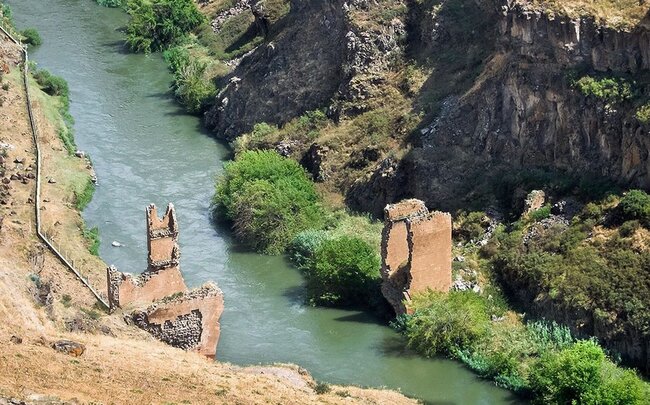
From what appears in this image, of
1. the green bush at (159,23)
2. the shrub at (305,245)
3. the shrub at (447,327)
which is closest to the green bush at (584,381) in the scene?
the shrub at (447,327)

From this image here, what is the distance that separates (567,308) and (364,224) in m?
10.9

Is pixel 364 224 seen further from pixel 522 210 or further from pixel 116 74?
pixel 116 74

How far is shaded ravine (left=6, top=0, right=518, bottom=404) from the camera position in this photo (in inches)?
1859

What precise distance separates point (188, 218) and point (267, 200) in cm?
417

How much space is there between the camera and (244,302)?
52.3m

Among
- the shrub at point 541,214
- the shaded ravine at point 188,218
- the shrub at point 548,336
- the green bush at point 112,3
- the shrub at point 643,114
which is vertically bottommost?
the shaded ravine at point 188,218

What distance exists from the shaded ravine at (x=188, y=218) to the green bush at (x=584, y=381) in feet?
5.90

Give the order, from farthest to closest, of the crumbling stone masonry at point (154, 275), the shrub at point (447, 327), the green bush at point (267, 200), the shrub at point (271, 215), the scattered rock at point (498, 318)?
the green bush at point (267, 200) < the shrub at point (271, 215) < the scattered rock at point (498, 318) < the shrub at point (447, 327) < the crumbling stone masonry at point (154, 275)

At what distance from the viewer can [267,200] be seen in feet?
189

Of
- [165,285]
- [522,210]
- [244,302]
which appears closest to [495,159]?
[522,210]

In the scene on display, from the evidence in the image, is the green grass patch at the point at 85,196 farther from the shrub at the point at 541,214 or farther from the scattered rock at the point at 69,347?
the scattered rock at the point at 69,347

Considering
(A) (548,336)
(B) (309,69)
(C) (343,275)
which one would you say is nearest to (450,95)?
(B) (309,69)

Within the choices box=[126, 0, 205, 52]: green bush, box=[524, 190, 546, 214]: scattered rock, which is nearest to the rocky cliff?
box=[524, 190, 546, 214]: scattered rock

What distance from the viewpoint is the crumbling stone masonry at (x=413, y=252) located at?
159ft
